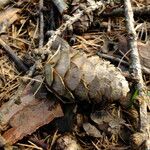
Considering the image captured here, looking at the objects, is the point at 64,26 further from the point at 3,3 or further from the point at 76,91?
the point at 3,3

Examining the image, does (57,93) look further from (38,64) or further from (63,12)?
(63,12)

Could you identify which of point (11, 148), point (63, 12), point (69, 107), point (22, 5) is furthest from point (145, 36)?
point (11, 148)

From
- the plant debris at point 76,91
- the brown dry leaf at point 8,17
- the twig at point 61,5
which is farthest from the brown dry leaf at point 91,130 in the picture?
the brown dry leaf at point 8,17

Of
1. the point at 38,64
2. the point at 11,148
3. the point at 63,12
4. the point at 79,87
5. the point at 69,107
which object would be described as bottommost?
the point at 11,148

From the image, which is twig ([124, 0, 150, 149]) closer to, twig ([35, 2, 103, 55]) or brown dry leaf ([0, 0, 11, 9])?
twig ([35, 2, 103, 55])

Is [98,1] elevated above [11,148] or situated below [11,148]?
above

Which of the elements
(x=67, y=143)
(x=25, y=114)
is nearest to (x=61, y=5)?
(x=25, y=114)
